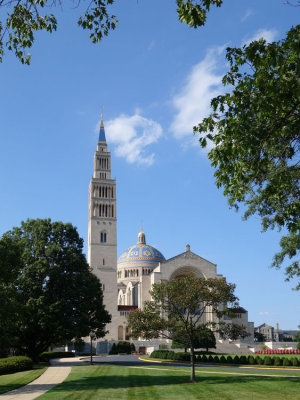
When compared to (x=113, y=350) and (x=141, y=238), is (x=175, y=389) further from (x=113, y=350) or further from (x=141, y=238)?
(x=141, y=238)

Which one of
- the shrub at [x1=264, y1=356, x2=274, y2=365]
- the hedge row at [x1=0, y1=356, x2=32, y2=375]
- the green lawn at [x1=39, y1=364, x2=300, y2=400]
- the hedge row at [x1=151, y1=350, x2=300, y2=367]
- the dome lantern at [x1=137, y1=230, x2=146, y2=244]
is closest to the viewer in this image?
the green lawn at [x1=39, y1=364, x2=300, y2=400]

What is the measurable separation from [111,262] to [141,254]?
23293 millimetres

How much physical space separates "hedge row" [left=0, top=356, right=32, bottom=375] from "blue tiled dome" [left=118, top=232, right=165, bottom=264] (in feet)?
233

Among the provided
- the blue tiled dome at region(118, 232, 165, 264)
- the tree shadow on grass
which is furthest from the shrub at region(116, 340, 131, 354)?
the tree shadow on grass

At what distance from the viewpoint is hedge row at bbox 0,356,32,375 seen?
27625 mm

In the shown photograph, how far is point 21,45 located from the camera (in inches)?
388

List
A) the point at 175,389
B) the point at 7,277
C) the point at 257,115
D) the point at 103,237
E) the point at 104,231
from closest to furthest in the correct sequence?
the point at 257,115 → the point at 175,389 → the point at 7,277 → the point at 103,237 → the point at 104,231

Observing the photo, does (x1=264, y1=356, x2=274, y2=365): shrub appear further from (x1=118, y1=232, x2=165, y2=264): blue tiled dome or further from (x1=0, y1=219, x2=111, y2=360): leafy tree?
(x1=118, y1=232, x2=165, y2=264): blue tiled dome

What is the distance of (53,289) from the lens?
38.4 meters

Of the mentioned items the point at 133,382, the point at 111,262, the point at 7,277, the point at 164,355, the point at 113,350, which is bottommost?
the point at 113,350

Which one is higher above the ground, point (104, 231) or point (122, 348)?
Answer: point (104, 231)

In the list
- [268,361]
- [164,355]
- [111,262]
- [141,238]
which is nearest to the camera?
[268,361]

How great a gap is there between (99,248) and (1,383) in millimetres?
58221

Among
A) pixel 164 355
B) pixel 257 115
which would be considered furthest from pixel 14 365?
pixel 257 115
